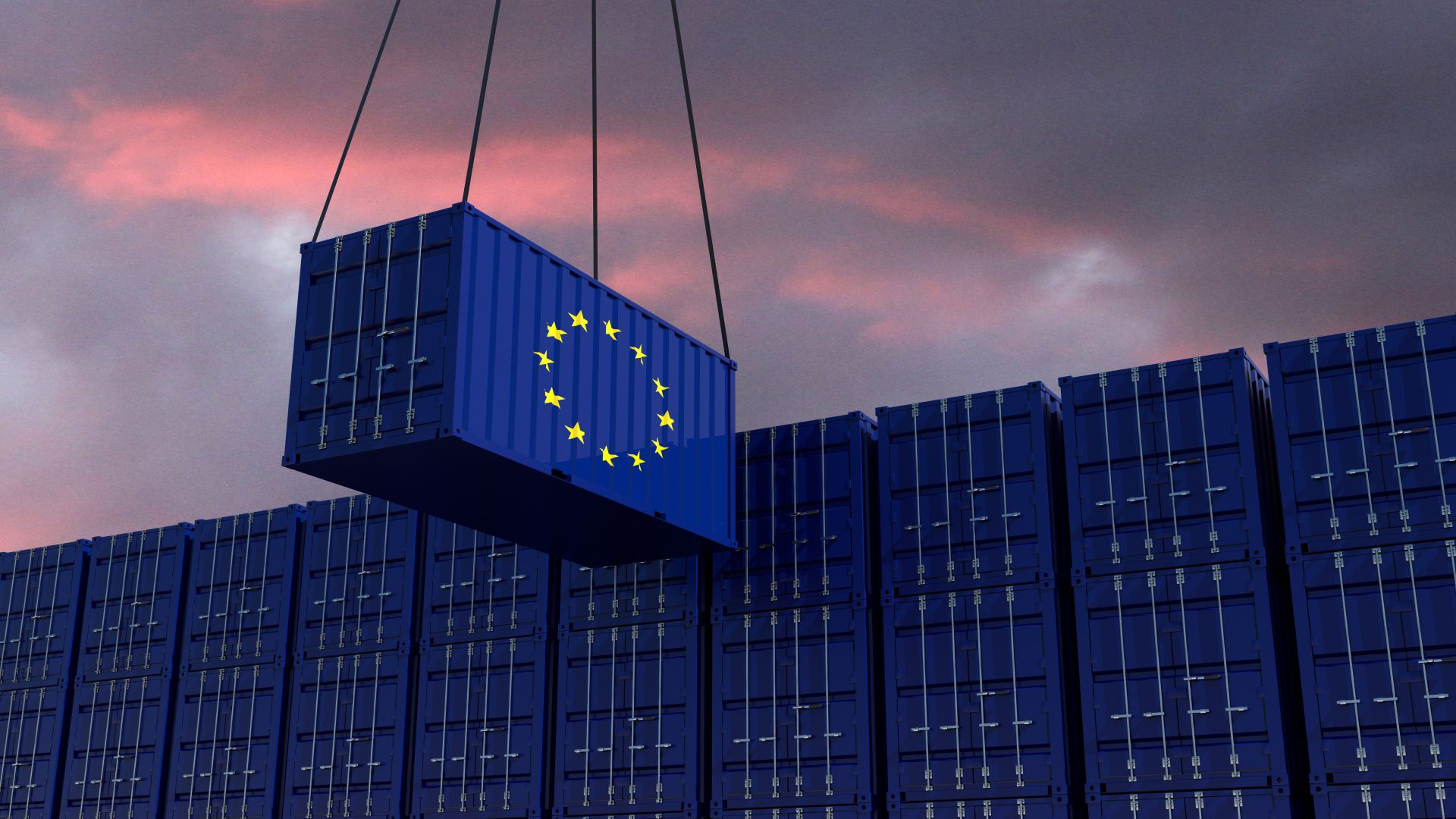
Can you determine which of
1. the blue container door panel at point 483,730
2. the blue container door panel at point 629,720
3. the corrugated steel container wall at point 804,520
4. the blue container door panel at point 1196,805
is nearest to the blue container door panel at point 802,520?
the corrugated steel container wall at point 804,520

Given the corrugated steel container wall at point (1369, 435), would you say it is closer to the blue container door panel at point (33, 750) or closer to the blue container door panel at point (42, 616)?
the blue container door panel at point (33, 750)

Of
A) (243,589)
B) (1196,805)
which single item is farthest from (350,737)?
(1196,805)

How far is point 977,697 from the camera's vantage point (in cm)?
1812

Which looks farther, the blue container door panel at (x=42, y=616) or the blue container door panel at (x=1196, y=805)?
the blue container door panel at (x=42, y=616)

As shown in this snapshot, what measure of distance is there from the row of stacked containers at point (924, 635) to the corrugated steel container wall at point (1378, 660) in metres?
0.03

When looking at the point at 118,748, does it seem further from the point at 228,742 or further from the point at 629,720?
the point at 629,720

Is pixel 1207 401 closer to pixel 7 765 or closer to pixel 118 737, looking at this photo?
pixel 118 737

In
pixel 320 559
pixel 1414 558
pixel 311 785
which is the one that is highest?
pixel 320 559

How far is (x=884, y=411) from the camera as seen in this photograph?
19984mm

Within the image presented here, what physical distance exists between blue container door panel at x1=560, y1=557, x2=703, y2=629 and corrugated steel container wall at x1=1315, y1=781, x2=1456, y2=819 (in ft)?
26.2

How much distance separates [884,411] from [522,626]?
586 centimetres

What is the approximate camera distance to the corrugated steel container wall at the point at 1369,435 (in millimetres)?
16594

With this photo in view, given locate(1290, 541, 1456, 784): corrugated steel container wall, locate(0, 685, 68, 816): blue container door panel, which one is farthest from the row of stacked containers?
locate(0, 685, 68, 816): blue container door panel

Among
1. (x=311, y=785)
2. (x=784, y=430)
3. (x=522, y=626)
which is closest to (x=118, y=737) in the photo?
(x=311, y=785)
